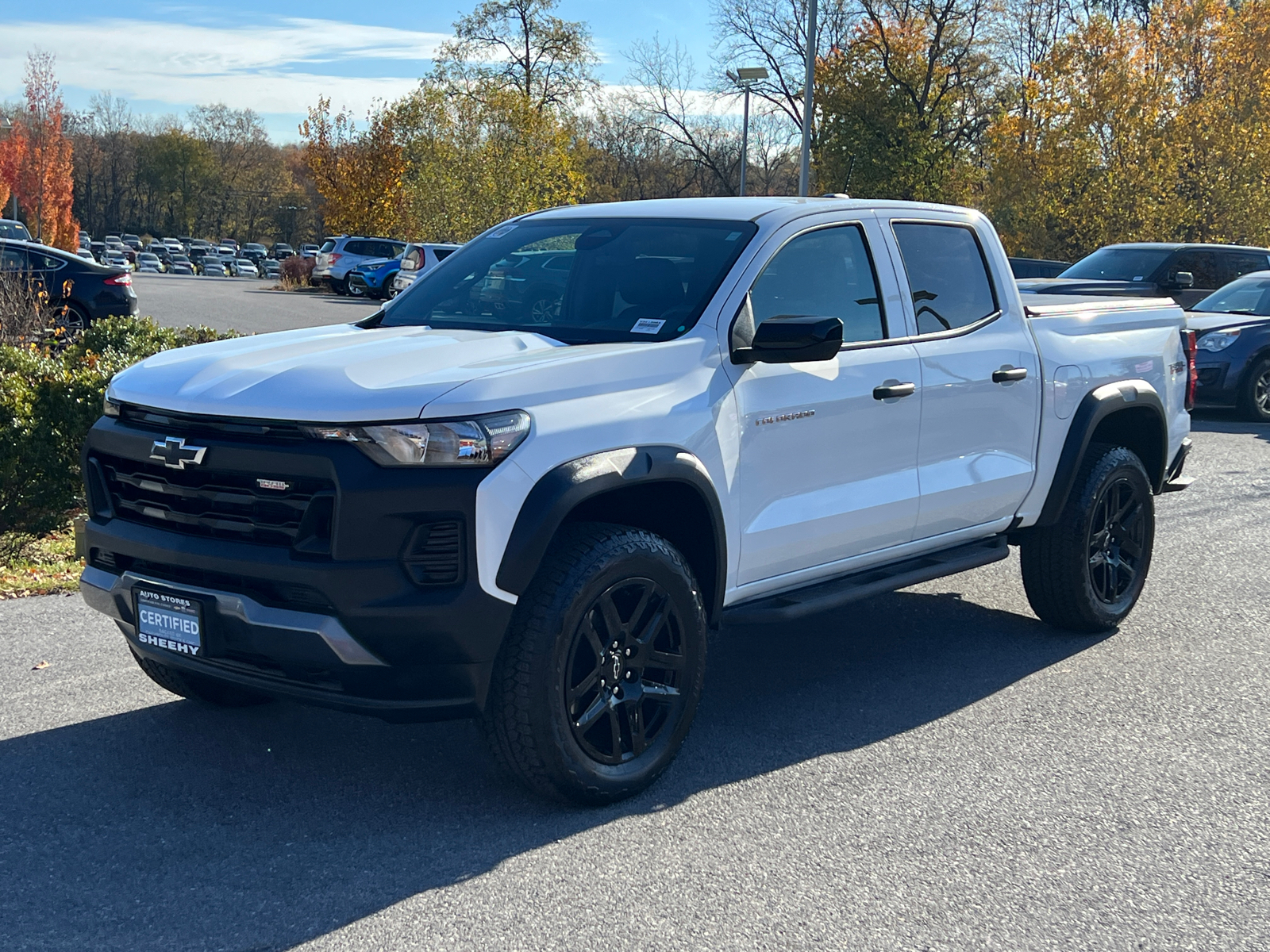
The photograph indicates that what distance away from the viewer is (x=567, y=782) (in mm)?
4043

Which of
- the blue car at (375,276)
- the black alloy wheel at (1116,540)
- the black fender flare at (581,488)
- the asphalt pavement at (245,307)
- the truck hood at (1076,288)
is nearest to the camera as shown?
the black fender flare at (581,488)

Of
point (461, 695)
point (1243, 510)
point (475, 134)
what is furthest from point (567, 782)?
point (475, 134)

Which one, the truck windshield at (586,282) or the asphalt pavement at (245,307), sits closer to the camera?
the truck windshield at (586,282)

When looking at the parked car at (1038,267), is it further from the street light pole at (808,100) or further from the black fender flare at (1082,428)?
the black fender flare at (1082,428)

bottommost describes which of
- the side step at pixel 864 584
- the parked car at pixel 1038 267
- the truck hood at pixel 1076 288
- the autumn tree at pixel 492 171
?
the side step at pixel 864 584

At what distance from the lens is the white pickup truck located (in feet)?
12.3

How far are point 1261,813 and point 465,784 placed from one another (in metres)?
2.55

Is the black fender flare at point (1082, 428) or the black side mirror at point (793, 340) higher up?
the black side mirror at point (793, 340)

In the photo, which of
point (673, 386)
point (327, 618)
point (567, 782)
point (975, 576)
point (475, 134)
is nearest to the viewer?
point (327, 618)

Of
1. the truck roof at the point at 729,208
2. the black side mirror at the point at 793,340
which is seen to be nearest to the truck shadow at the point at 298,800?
the black side mirror at the point at 793,340

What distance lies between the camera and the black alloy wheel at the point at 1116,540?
632 cm

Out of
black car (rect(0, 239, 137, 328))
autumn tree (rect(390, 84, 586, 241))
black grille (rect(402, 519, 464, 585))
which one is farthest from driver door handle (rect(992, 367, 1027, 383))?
autumn tree (rect(390, 84, 586, 241))

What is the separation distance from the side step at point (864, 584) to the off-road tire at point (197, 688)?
5.93 ft

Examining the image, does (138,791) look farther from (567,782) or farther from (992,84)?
(992,84)
